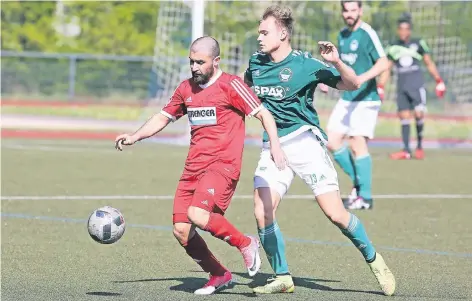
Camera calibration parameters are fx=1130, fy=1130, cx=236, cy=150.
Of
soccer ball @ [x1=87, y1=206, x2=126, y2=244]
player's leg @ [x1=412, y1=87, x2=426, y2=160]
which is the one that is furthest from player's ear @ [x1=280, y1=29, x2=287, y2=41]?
player's leg @ [x1=412, y1=87, x2=426, y2=160]

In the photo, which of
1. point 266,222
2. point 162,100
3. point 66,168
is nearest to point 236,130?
point 266,222

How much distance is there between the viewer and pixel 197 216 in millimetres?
7305

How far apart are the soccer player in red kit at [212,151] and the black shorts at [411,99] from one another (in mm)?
11575

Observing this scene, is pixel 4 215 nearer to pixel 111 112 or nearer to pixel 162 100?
pixel 162 100

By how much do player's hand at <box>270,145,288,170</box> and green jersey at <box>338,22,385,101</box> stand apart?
187 inches

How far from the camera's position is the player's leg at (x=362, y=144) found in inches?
477

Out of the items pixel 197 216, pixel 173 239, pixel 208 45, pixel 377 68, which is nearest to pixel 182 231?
pixel 197 216

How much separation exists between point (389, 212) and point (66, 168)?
5.73 meters

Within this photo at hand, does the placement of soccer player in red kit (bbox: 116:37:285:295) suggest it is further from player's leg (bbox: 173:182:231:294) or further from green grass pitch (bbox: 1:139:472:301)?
green grass pitch (bbox: 1:139:472:301)

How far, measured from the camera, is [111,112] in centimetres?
3003

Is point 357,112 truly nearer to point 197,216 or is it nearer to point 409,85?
point 197,216

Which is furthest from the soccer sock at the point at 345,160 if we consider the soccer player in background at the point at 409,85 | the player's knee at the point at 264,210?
the soccer player in background at the point at 409,85

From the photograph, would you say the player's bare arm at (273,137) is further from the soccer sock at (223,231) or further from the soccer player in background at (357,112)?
the soccer player in background at (357,112)

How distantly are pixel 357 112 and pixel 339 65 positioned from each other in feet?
16.2
